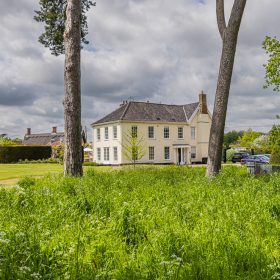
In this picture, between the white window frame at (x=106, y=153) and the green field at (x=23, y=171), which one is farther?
the white window frame at (x=106, y=153)

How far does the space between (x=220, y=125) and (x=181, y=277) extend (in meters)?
9.54

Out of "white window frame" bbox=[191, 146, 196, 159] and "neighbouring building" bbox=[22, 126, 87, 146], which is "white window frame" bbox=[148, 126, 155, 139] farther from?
"neighbouring building" bbox=[22, 126, 87, 146]

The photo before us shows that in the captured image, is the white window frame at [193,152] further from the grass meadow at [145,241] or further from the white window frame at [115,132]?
the grass meadow at [145,241]

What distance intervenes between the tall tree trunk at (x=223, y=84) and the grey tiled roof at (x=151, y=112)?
3484 centimetres

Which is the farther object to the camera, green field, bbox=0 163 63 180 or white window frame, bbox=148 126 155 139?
white window frame, bbox=148 126 155 139

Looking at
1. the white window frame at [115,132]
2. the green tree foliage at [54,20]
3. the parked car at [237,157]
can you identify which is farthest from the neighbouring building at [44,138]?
the green tree foliage at [54,20]

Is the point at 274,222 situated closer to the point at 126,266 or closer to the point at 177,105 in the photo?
the point at 126,266

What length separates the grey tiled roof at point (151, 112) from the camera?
1906 inches

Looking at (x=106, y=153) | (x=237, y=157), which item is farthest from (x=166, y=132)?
(x=237, y=157)

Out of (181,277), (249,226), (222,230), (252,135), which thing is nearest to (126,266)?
(181,277)

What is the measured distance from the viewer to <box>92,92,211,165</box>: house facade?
47781 millimetres

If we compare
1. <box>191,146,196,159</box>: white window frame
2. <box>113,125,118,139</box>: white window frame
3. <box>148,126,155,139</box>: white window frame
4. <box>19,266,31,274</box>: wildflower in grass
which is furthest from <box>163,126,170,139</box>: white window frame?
<box>19,266,31,274</box>: wildflower in grass

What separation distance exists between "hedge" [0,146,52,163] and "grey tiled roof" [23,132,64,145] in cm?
2940

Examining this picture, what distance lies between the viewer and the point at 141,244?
430 centimetres
